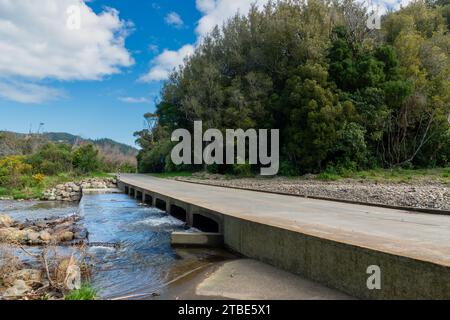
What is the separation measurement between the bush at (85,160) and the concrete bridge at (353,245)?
110 feet

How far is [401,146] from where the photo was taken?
23.2 meters

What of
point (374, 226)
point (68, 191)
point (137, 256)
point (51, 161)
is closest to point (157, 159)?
point (51, 161)

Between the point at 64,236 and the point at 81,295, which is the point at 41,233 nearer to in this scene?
the point at 64,236

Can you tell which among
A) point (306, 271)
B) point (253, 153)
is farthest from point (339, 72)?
point (306, 271)

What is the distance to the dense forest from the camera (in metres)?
21.3

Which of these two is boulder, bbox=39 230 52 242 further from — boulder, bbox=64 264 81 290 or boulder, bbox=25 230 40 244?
boulder, bbox=64 264 81 290

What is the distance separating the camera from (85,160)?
3903 centimetres

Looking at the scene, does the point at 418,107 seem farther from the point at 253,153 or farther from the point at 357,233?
the point at 357,233

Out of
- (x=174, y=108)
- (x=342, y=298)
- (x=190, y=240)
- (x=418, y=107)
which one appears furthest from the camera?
(x=174, y=108)

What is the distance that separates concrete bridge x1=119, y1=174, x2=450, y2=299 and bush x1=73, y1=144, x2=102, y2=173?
33.5 metres

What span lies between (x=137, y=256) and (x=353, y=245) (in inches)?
185

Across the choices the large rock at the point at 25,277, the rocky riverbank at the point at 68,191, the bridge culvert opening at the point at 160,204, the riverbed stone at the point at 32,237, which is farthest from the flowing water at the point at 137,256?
the rocky riverbank at the point at 68,191

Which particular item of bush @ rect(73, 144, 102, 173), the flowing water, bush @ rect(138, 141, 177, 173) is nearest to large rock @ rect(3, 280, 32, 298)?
the flowing water
